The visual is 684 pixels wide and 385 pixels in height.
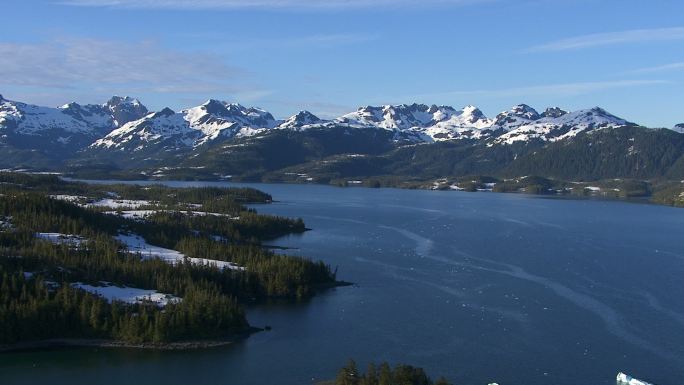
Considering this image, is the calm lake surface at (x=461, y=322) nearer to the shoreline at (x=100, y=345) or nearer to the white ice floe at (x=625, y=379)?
the shoreline at (x=100, y=345)

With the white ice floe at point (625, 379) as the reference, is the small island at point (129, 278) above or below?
above

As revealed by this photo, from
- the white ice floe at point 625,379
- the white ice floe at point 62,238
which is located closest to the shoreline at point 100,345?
the white ice floe at point 62,238

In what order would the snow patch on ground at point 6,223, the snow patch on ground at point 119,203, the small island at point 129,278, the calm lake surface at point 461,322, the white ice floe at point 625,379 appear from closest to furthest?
the white ice floe at point 625,379 < the calm lake surface at point 461,322 < the small island at point 129,278 < the snow patch on ground at point 6,223 < the snow patch on ground at point 119,203

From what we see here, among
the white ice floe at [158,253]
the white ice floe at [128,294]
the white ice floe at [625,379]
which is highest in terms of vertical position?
the white ice floe at [158,253]

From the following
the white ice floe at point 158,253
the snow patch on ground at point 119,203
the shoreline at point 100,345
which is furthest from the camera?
the snow patch on ground at point 119,203

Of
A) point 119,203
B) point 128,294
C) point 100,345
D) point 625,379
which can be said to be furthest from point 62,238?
point 625,379

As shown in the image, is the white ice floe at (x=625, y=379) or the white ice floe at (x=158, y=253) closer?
the white ice floe at (x=625, y=379)

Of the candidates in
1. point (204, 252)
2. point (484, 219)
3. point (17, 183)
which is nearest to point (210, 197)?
point (17, 183)
